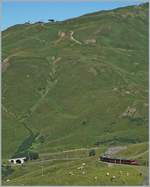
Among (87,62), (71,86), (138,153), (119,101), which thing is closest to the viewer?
(138,153)

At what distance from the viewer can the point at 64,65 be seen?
16688 centimetres

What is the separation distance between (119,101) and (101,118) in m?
10.5

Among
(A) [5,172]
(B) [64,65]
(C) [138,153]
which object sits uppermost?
(B) [64,65]

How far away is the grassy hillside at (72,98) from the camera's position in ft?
407

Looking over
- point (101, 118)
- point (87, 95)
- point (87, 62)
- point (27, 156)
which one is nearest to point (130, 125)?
point (101, 118)

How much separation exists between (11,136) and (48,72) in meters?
42.5

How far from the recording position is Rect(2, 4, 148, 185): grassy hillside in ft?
407

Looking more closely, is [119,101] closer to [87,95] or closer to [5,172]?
[87,95]

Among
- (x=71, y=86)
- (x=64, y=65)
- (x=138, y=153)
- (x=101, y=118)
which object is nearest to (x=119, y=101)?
(x=101, y=118)

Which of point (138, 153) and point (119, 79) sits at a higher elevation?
point (119, 79)

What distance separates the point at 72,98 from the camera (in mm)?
150250

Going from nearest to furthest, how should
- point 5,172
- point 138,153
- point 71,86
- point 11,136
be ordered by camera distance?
point 138,153 < point 5,172 < point 11,136 < point 71,86

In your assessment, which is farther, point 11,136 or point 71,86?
point 71,86

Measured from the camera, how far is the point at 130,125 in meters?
131
